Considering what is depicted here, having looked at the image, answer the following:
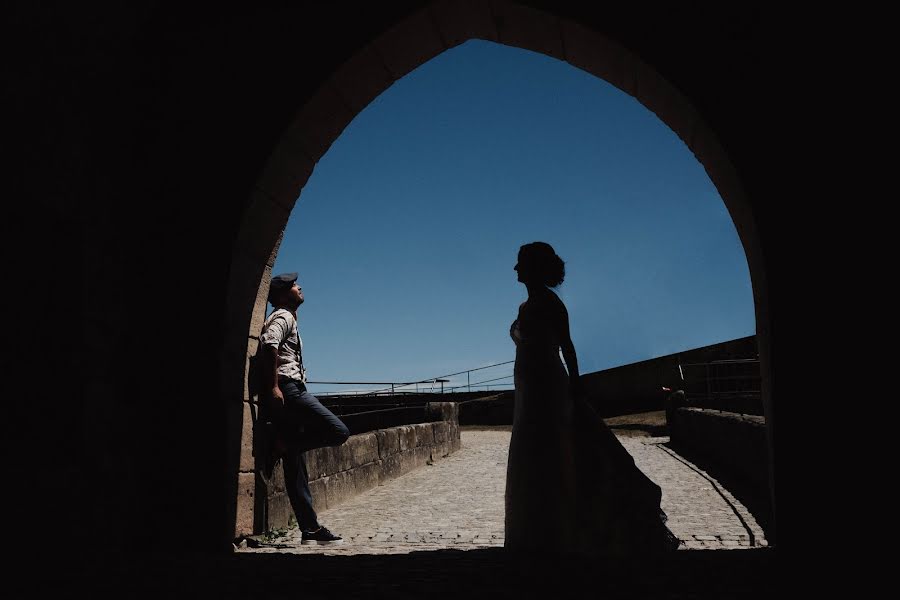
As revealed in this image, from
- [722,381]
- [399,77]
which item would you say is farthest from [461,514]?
[722,381]

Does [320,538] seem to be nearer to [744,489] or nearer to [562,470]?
[562,470]

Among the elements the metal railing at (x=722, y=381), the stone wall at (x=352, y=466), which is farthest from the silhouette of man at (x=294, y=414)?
the metal railing at (x=722, y=381)

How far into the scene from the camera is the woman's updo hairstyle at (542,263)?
12.4 feet

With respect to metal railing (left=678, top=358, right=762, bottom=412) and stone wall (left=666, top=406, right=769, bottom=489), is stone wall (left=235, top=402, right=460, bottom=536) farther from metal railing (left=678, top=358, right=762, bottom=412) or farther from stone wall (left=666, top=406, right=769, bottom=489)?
metal railing (left=678, top=358, right=762, bottom=412)

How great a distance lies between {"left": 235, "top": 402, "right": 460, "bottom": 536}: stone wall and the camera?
Answer: 4.34 metres

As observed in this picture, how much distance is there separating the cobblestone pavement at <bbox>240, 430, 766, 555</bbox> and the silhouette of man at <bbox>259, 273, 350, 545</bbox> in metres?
0.21

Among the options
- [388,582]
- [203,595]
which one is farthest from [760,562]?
[203,595]

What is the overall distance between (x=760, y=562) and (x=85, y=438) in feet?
9.55

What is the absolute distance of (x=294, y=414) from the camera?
438 cm

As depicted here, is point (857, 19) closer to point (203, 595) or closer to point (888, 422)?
point (888, 422)

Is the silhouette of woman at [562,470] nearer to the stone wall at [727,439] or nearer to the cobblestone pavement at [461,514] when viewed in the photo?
the cobblestone pavement at [461,514]

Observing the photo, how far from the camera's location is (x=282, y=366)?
14.4 ft

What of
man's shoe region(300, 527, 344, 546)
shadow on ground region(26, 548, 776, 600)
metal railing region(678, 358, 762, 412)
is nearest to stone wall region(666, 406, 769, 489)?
metal railing region(678, 358, 762, 412)

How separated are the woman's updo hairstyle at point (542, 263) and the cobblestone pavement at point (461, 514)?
63.9 inches
